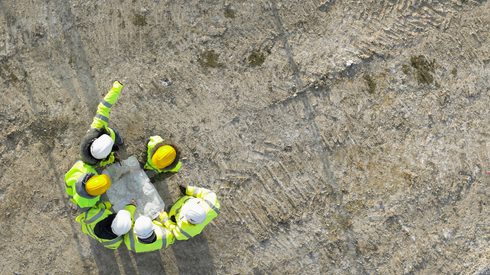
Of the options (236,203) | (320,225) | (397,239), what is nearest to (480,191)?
(397,239)

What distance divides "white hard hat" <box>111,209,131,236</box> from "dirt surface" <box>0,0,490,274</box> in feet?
2.90

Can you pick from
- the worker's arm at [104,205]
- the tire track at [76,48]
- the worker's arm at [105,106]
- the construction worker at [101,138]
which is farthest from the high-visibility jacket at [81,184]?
the tire track at [76,48]

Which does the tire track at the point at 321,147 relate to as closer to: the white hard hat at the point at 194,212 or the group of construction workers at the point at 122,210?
the group of construction workers at the point at 122,210

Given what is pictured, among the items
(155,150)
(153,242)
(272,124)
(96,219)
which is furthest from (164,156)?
(272,124)

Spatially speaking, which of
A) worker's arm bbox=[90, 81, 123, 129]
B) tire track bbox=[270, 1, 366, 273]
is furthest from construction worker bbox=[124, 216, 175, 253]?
tire track bbox=[270, 1, 366, 273]

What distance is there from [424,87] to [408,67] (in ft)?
1.04

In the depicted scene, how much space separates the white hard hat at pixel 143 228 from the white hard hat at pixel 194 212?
1.29ft

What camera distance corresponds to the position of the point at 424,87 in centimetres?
588

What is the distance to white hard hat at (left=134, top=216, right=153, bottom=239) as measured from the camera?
4883 mm

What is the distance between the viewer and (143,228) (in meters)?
4.88

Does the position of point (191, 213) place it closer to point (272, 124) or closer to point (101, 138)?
point (101, 138)

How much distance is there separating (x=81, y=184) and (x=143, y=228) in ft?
2.55

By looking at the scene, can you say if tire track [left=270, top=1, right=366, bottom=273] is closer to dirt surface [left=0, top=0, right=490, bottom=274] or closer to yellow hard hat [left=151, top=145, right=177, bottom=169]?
dirt surface [left=0, top=0, right=490, bottom=274]

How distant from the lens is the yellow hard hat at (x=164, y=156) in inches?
192
